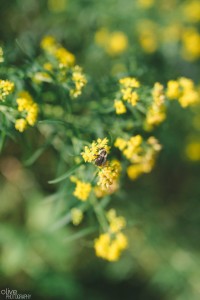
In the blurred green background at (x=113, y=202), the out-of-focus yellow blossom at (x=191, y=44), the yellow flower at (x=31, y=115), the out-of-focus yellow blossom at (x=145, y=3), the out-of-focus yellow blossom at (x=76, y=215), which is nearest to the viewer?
the yellow flower at (x=31, y=115)

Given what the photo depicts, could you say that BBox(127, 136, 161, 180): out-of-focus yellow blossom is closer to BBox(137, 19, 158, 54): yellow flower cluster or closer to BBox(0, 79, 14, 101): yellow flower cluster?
BBox(0, 79, 14, 101): yellow flower cluster

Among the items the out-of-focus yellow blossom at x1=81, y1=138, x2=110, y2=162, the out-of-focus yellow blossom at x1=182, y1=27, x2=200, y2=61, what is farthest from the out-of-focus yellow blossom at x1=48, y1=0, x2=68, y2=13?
the out-of-focus yellow blossom at x1=81, y1=138, x2=110, y2=162

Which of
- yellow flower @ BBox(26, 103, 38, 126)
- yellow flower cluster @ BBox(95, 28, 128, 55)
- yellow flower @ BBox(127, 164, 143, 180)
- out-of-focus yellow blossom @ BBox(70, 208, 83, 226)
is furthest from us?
yellow flower cluster @ BBox(95, 28, 128, 55)

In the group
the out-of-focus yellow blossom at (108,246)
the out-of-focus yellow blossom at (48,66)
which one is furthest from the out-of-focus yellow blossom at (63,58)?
the out-of-focus yellow blossom at (108,246)

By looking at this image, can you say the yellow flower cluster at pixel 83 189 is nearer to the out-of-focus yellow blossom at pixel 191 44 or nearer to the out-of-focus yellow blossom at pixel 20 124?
the out-of-focus yellow blossom at pixel 20 124

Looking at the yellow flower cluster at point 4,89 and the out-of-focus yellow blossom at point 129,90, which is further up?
the out-of-focus yellow blossom at point 129,90

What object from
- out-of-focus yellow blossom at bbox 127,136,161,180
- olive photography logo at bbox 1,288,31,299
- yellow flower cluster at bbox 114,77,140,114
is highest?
yellow flower cluster at bbox 114,77,140,114
